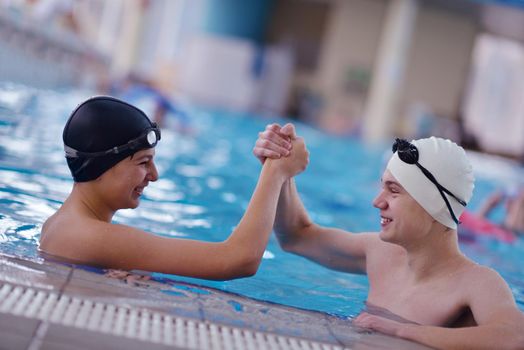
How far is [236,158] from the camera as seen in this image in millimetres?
10828

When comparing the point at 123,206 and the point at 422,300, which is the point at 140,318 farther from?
the point at 422,300

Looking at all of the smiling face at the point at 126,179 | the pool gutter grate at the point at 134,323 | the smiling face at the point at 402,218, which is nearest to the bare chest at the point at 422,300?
the smiling face at the point at 402,218

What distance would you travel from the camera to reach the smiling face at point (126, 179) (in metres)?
2.80

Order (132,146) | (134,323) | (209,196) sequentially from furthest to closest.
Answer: (209,196)
(132,146)
(134,323)

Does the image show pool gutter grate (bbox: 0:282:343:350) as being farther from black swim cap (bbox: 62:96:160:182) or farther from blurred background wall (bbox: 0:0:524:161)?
blurred background wall (bbox: 0:0:524:161)

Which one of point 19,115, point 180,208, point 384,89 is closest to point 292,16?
point 384,89

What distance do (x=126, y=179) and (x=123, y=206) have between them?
0.39ft

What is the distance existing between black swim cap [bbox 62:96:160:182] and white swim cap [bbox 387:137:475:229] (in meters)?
0.98

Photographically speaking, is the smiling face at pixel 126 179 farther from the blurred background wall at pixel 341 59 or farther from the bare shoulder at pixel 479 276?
the blurred background wall at pixel 341 59

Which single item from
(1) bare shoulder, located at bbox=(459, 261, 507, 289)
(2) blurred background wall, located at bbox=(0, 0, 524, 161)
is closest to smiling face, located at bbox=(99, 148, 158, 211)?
(1) bare shoulder, located at bbox=(459, 261, 507, 289)

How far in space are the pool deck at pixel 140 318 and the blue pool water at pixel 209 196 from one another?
330 millimetres

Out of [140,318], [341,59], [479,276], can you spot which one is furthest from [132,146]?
[341,59]

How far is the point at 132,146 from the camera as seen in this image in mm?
2791

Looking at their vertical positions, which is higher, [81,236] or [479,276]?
[479,276]
